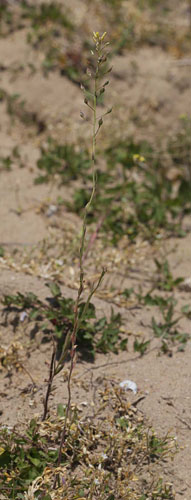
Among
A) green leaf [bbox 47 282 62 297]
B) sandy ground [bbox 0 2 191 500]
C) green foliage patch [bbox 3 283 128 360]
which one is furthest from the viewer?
green leaf [bbox 47 282 62 297]

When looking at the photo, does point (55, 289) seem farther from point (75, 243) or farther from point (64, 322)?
point (75, 243)

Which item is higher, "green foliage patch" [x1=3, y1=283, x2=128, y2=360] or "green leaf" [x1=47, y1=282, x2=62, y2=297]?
"green leaf" [x1=47, y1=282, x2=62, y2=297]

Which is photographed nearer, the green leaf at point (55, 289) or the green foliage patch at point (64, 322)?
the green foliage patch at point (64, 322)

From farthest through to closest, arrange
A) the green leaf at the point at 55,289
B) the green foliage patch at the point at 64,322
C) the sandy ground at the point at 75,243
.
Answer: the green leaf at the point at 55,289 < the green foliage patch at the point at 64,322 < the sandy ground at the point at 75,243

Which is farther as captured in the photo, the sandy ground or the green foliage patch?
the green foliage patch

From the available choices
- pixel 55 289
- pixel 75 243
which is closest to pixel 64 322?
pixel 55 289

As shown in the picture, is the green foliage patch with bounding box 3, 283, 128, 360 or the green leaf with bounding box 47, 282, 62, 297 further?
the green leaf with bounding box 47, 282, 62, 297

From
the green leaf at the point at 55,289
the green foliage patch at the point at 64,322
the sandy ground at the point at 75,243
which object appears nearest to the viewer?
the sandy ground at the point at 75,243

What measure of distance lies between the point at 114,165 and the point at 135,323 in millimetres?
2125

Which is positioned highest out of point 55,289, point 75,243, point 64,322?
point 75,243

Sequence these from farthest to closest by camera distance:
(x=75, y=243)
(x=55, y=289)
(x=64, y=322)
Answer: (x=75, y=243), (x=55, y=289), (x=64, y=322)

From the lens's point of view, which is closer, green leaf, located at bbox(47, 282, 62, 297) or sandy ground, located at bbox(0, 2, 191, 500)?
sandy ground, located at bbox(0, 2, 191, 500)

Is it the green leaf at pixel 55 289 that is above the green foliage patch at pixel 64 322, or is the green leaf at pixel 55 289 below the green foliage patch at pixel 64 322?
above

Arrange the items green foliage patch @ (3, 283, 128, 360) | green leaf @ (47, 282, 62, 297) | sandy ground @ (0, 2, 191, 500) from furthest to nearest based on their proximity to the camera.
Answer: green leaf @ (47, 282, 62, 297) < green foliage patch @ (3, 283, 128, 360) < sandy ground @ (0, 2, 191, 500)
